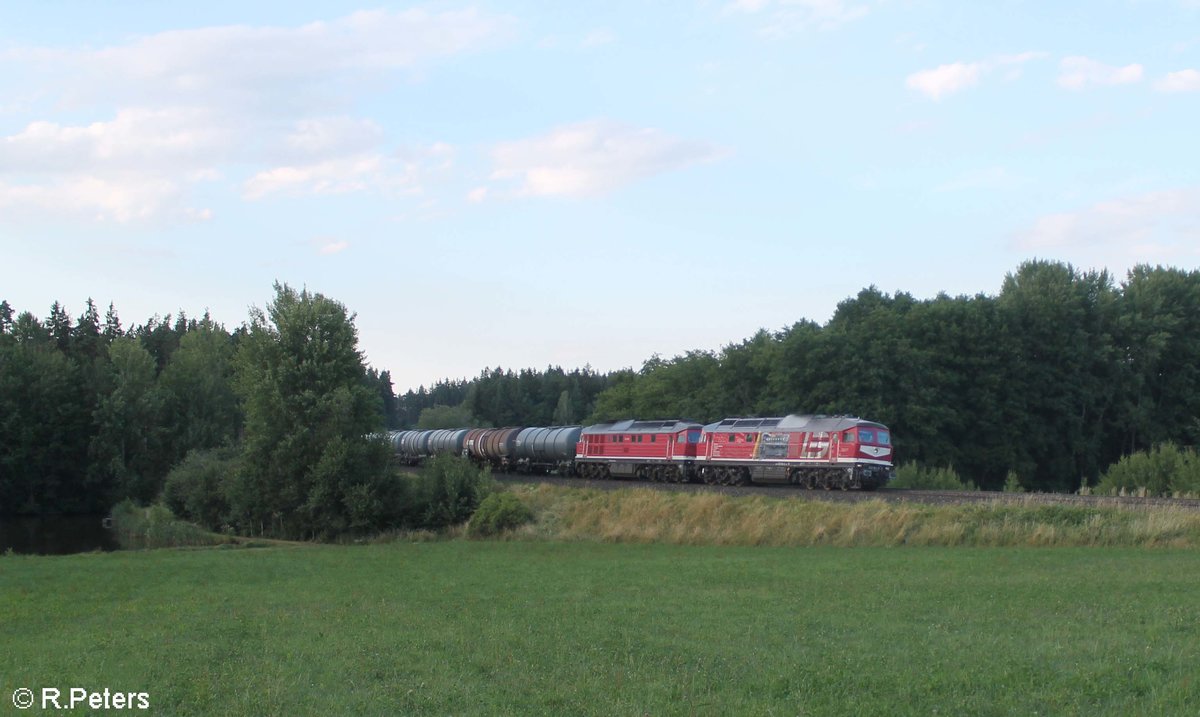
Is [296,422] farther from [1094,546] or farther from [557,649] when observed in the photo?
[557,649]

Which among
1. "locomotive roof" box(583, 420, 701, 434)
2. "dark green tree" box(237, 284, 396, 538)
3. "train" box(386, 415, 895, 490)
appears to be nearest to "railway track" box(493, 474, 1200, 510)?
"train" box(386, 415, 895, 490)

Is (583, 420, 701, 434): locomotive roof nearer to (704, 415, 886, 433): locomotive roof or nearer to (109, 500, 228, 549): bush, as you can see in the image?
(704, 415, 886, 433): locomotive roof

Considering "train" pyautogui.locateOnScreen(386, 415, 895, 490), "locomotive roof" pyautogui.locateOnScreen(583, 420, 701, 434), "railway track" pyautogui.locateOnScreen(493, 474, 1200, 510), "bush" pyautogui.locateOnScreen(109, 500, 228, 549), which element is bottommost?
"bush" pyautogui.locateOnScreen(109, 500, 228, 549)

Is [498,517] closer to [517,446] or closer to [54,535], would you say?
[517,446]

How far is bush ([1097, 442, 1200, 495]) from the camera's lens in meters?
51.1

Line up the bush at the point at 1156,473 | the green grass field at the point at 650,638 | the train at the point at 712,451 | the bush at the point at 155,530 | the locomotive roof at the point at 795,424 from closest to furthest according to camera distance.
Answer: the green grass field at the point at 650,638 → the train at the point at 712,451 → the locomotive roof at the point at 795,424 → the bush at the point at 155,530 → the bush at the point at 1156,473

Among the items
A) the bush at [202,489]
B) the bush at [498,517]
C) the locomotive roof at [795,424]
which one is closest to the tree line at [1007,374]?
the locomotive roof at [795,424]

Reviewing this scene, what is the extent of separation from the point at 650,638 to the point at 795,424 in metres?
34.8

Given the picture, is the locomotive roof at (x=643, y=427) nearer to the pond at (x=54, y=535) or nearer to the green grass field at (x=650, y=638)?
the pond at (x=54, y=535)

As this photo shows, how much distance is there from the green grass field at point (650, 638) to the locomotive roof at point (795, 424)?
19065 millimetres

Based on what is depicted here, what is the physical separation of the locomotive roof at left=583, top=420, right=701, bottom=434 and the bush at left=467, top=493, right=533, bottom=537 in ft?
46.2

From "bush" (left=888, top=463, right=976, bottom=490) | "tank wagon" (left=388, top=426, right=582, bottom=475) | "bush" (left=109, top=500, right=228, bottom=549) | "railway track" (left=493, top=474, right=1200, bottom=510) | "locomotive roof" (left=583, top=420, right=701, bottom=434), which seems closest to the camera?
"railway track" (left=493, top=474, right=1200, bottom=510)

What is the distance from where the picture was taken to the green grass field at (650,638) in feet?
35.1

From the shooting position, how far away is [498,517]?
43312 millimetres
